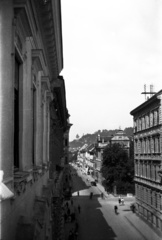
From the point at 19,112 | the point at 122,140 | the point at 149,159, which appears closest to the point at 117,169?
the point at 122,140

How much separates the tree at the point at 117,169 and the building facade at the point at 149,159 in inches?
626

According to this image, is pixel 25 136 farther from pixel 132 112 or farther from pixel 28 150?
pixel 132 112

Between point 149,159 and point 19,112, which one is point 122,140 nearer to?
point 149,159

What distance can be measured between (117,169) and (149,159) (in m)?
23.3

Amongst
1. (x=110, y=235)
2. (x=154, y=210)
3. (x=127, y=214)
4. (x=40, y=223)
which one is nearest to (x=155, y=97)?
(x=154, y=210)

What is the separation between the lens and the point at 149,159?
124 ft

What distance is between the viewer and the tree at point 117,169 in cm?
6034

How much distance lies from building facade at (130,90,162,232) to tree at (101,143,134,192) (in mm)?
15901

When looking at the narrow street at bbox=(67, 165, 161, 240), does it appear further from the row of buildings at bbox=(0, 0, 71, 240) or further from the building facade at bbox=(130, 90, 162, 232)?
the row of buildings at bbox=(0, 0, 71, 240)

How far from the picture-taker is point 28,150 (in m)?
8.07

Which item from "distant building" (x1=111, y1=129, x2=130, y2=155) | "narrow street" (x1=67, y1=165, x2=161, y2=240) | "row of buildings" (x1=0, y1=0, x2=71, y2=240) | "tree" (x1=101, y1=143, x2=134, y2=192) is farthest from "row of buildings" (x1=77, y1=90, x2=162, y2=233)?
"distant building" (x1=111, y1=129, x2=130, y2=155)

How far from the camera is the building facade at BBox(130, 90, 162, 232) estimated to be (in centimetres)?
3391

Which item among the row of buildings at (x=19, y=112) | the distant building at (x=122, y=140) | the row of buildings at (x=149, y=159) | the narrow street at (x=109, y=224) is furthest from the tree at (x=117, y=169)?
the row of buildings at (x=19, y=112)

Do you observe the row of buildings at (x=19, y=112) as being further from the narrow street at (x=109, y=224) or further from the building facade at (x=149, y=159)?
the building facade at (x=149, y=159)
